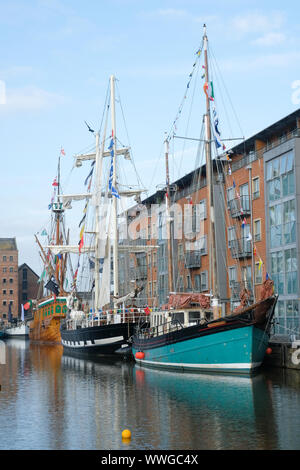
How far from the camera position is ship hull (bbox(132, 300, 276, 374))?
32062 mm

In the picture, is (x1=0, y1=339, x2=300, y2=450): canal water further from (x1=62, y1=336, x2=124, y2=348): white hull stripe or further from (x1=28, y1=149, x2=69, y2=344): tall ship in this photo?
(x1=28, y1=149, x2=69, y2=344): tall ship

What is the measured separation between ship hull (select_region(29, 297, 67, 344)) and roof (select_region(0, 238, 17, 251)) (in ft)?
231

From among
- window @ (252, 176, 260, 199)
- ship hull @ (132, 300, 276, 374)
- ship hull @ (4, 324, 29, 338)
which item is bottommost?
ship hull @ (4, 324, 29, 338)

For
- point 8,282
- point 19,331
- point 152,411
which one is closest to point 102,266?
point 152,411

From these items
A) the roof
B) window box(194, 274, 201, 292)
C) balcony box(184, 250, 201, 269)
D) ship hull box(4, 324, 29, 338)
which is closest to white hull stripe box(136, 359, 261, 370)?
balcony box(184, 250, 201, 269)

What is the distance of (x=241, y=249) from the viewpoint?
52469 mm

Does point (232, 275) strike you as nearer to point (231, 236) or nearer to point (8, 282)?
point (231, 236)

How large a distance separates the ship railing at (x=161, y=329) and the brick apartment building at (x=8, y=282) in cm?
11570

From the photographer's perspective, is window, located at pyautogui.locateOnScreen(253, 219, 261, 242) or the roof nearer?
window, located at pyautogui.locateOnScreen(253, 219, 261, 242)

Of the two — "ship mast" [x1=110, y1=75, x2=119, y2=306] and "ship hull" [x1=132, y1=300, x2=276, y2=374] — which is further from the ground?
"ship mast" [x1=110, y1=75, x2=119, y2=306]

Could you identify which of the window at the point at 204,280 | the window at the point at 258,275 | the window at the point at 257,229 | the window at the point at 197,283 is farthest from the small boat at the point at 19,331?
the window at the point at 257,229

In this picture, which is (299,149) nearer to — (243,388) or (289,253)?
(289,253)

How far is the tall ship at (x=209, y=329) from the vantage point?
32.2 metres

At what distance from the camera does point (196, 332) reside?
3406 cm
